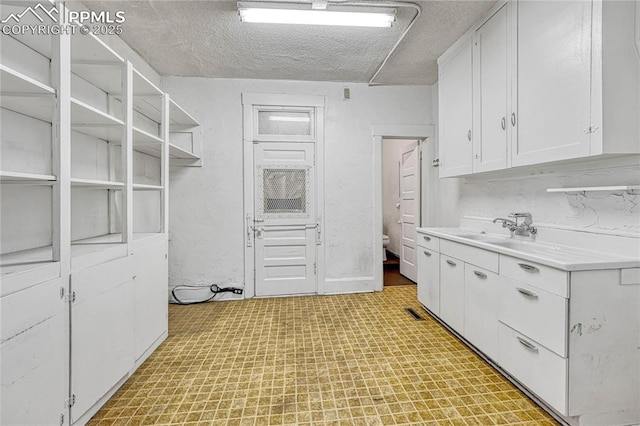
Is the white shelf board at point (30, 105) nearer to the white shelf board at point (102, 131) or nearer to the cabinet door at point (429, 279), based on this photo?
the white shelf board at point (102, 131)

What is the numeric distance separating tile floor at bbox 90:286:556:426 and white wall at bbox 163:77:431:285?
3.20 ft

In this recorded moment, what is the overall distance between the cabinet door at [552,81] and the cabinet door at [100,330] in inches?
109

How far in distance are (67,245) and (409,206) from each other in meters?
4.21

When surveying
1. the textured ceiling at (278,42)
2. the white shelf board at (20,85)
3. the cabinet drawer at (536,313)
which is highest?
the textured ceiling at (278,42)

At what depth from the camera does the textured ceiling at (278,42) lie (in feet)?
8.21

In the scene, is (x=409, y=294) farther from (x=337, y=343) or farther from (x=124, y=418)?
(x=124, y=418)

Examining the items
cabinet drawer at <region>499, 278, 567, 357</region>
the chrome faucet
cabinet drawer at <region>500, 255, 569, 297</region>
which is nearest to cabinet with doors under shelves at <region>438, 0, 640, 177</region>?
the chrome faucet

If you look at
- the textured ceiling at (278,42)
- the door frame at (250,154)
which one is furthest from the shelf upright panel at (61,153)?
the door frame at (250,154)

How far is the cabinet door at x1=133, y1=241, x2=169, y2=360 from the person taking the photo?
7.12 ft

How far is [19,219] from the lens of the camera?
5.61 feet

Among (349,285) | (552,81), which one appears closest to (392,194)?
(349,285)

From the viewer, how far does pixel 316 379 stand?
6.79 feet

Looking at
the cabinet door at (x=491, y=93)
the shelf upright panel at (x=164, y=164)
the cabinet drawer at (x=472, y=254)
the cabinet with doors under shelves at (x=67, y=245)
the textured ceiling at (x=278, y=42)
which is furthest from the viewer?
the shelf upright panel at (x=164, y=164)

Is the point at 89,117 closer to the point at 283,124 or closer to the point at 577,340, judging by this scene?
the point at 283,124
